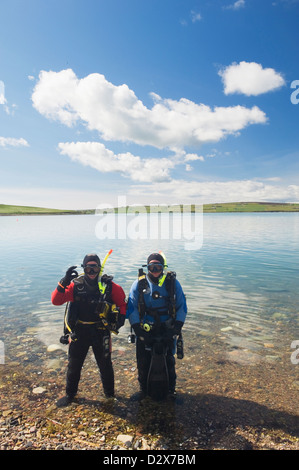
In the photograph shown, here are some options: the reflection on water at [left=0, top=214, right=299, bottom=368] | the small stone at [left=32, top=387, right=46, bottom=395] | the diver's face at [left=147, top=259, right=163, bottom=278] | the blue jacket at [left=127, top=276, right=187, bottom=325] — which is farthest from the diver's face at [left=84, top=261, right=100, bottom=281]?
the reflection on water at [left=0, top=214, right=299, bottom=368]

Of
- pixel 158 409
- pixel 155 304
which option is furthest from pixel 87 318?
pixel 158 409

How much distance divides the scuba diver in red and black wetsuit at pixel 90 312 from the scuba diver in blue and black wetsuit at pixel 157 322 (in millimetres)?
458

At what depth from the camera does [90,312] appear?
661 centimetres

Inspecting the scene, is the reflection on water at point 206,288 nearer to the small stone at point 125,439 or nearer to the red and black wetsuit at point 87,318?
the red and black wetsuit at point 87,318

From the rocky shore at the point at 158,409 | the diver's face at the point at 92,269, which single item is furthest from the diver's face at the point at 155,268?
the rocky shore at the point at 158,409

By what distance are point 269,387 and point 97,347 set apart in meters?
4.95

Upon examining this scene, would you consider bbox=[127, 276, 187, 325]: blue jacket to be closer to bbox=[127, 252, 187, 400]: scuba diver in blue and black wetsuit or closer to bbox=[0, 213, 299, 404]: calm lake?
bbox=[127, 252, 187, 400]: scuba diver in blue and black wetsuit

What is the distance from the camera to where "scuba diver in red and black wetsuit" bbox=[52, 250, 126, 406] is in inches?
257

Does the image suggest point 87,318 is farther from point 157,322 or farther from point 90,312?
point 157,322

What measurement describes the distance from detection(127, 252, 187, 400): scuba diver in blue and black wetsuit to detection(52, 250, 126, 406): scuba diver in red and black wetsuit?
46 centimetres

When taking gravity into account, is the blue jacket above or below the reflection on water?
above

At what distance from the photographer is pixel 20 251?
34.9 metres
